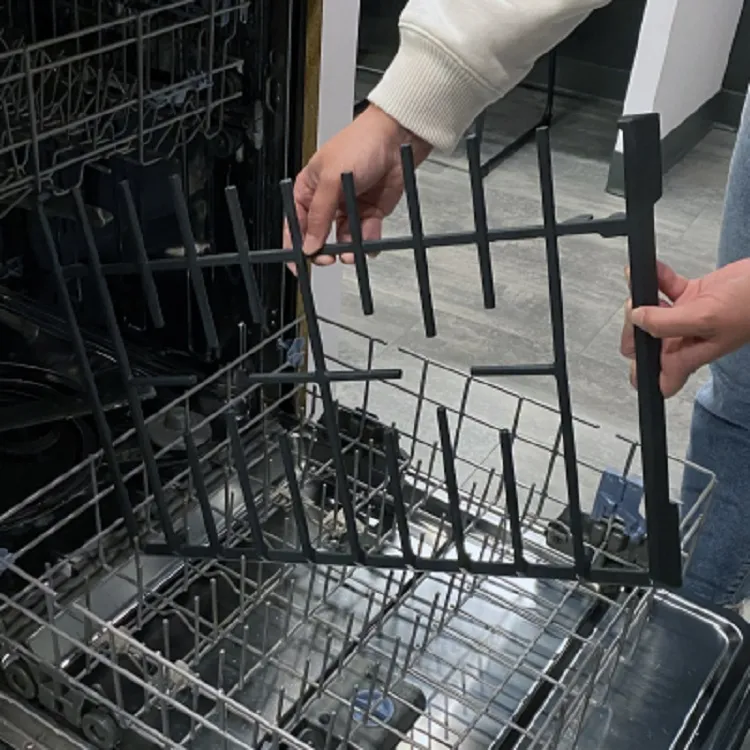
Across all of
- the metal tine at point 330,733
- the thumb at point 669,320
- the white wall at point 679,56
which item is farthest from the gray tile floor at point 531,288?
the thumb at point 669,320

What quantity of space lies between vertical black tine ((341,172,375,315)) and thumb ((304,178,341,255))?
0.13 feet

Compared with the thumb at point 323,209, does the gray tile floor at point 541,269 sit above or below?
below

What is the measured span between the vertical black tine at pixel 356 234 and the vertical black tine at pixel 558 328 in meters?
0.10

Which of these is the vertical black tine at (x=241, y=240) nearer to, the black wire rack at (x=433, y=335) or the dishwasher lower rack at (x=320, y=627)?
the black wire rack at (x=433, y=335)

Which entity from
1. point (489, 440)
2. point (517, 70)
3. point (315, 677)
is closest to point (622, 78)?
point (489, 440)

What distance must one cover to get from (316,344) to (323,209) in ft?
0.29

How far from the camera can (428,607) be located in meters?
0.79

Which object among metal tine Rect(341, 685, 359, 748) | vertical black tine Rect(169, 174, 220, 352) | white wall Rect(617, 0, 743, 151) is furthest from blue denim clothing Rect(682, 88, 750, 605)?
white wall Rect(617, 0, 743, 151)

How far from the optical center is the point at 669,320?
0.50 meters

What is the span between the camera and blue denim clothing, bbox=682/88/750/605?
3.12 feet

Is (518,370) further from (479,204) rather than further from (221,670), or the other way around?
(221,670)

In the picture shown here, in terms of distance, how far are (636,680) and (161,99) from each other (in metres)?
0.53

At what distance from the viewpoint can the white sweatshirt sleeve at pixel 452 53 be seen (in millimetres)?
701

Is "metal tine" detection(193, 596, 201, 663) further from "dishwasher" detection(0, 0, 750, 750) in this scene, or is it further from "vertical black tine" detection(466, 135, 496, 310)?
"vertical black tine" detection(466, 135, 496, 310)
